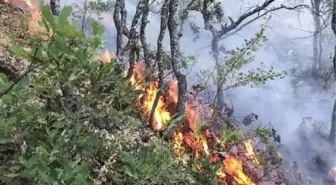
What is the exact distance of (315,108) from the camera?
792 inches

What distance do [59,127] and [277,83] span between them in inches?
847

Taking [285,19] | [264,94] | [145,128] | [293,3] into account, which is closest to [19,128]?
[145,128]

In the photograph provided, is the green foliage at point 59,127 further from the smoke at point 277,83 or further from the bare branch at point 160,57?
the smoke at point 277,83

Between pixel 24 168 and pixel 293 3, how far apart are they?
94.3 feet

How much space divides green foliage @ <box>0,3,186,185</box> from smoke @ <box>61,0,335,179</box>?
10096 millimetres

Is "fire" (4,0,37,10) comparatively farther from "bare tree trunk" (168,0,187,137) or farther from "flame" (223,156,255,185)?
"flame" (223,156,255,185)

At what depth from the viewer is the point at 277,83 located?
22734mm

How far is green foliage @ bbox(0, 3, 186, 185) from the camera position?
6.25ft

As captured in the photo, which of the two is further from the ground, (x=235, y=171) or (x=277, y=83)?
(x=277, y=83)

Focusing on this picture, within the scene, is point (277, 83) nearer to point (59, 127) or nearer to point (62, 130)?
point (62, 130)

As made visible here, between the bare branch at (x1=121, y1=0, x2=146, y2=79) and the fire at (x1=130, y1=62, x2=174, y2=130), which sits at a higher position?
the bare branch at (x1=121, y1=0, x2=146, y2=79)

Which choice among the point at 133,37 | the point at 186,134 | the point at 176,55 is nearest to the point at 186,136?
the point at 186,134

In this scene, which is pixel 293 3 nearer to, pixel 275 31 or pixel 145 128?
A: pixel 275 31

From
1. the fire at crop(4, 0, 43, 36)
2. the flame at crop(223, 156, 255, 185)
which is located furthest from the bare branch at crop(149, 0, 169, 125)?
the fire at crop(4, 0, 43, 36)
